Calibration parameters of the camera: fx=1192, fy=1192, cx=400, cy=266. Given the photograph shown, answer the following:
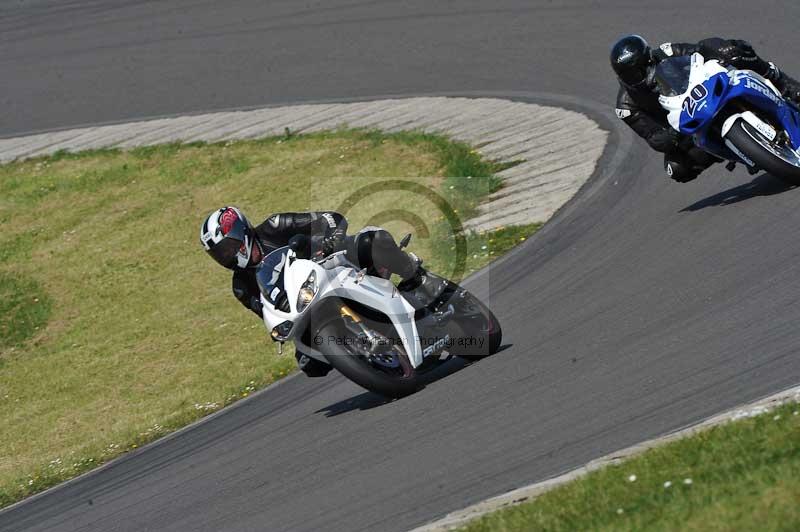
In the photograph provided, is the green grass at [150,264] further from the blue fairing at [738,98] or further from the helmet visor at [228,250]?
the blue fairing at [738,98]

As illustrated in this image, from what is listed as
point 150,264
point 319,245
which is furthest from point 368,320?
point 150,264

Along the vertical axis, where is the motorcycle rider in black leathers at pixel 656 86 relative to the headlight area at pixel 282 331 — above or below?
above

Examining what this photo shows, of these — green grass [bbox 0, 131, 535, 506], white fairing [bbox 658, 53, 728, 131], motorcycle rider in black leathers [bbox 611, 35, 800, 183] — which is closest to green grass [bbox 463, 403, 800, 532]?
white fairing [bbox 658, 53, 728, 131]

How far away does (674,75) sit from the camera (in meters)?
9.74

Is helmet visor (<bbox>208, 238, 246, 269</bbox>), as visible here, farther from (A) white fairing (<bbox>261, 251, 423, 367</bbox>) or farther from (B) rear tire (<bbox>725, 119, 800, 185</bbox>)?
(B) rear tire (<bbox>725, 119, 800, 185</bbox>)

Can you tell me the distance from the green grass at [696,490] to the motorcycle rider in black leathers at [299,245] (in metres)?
3.18

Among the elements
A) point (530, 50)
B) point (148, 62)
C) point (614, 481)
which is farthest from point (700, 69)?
point (148, 62)

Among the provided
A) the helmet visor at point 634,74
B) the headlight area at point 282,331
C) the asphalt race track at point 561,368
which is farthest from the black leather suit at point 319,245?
the helmet visor at point 634,74

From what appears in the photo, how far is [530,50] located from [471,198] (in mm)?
3999

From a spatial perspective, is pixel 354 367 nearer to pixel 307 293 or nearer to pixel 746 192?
pixel 307 293

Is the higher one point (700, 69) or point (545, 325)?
point (700, 69)

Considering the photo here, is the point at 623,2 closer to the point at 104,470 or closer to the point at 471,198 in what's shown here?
the point at 471,198

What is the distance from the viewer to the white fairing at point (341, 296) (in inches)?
315

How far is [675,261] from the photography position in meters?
9.19
